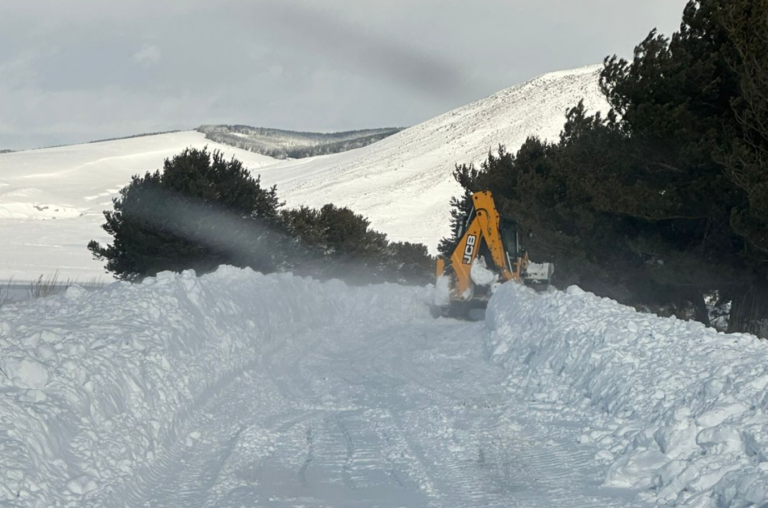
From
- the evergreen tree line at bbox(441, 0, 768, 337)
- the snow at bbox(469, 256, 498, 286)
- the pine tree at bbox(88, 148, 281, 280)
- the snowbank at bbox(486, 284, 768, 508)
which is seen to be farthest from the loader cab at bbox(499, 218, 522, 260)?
the pine tree at bbox(88, 148, 281, 280)

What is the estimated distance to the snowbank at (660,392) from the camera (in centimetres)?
616

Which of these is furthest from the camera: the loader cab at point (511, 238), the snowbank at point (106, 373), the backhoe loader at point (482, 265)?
the loader cab at point (511, 238)

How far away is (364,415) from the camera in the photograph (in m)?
9.34

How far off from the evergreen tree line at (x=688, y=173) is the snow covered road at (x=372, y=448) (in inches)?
334

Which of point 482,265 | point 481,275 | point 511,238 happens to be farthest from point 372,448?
point 511,238

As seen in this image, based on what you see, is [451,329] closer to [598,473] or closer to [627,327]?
[627,327]

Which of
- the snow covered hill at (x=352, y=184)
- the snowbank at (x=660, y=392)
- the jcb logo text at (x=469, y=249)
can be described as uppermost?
the snow covered hill at (x=352, y=184)

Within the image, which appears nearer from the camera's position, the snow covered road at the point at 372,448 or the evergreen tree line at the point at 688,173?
the snow covered road at the point at 372,448

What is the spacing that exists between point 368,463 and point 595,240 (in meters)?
17.5

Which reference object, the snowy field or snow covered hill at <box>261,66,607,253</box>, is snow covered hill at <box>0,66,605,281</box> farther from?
the snowy field

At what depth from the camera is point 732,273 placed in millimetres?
18750

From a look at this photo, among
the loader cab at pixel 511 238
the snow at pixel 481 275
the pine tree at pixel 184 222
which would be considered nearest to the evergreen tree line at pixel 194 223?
the pine tree at pixel 184 222

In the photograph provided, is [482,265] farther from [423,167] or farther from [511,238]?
[423,167]

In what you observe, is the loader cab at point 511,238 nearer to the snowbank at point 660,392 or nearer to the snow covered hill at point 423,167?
the snowbank at point 660,392
